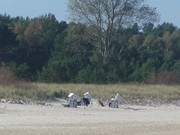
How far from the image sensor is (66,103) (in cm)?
2567

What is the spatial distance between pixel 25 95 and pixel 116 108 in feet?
11.1

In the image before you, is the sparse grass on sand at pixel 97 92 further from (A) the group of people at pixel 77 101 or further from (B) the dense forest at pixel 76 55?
(B) the dense forest at pixel 76 55

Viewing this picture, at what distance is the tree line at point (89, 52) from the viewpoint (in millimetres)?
40656

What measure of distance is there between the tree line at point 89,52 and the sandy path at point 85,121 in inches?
611

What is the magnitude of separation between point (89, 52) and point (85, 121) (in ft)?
97.2

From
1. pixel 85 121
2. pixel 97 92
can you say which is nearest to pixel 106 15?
pixel 97 92

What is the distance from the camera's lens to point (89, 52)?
48875mm

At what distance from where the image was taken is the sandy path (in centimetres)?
1669

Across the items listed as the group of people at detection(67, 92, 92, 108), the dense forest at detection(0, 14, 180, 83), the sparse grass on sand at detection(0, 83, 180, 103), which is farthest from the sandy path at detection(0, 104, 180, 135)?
the dense forest at detection(0, 14, 180, 83)

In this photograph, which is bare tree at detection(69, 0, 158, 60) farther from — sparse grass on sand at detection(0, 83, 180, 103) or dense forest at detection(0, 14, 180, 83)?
sparse grass on sand at detection(0, 83, 180, 103)

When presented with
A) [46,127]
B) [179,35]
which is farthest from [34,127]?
[179,35]

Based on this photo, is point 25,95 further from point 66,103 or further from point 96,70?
point 96,70

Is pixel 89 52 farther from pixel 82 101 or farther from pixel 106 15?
pixel 82 101

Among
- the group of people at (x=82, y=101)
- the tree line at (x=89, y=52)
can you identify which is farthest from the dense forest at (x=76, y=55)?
the group of people at (x=82, y=101)
